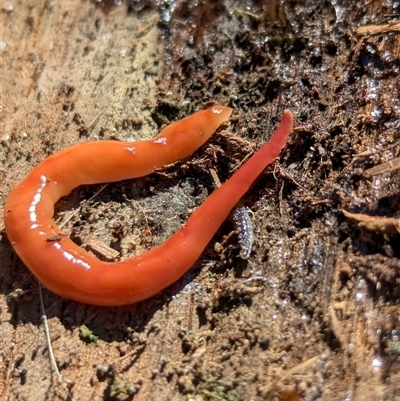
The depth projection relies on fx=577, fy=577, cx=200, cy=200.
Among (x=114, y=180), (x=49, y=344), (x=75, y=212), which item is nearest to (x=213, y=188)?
(x=114, y=180)

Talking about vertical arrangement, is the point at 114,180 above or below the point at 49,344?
above

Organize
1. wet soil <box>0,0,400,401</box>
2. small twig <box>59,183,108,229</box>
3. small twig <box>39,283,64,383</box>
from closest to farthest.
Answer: wet soil <box>0,0,400,401</box> → small twig <box>39,283,64,383</box> → small twig <box>59,183,108,229</box>

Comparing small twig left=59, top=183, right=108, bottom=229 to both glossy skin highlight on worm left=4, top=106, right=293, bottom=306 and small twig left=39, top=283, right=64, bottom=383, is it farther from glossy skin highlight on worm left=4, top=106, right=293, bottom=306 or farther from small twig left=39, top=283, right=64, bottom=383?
Result: small twig left=39, top=283, right=64, bottom=383

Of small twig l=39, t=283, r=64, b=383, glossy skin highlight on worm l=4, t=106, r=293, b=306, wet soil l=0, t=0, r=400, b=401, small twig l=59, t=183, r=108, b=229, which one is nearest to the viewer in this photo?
wet soil l=0, t=0, r=400, b=401

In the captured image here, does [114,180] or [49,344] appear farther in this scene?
[114,180]

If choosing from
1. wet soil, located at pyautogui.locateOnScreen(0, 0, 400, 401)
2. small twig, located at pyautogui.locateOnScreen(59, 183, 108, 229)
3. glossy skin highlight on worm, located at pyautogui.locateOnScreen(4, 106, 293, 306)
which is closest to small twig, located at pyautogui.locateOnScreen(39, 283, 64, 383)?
wet soil, located at pyautogui.locateOnScreen(0, 0, 400, 401)

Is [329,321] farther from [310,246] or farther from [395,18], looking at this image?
[395,18]

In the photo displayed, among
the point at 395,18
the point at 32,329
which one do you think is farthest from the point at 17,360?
the point at 395,18

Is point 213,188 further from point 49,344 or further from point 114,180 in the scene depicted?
point 49,344
